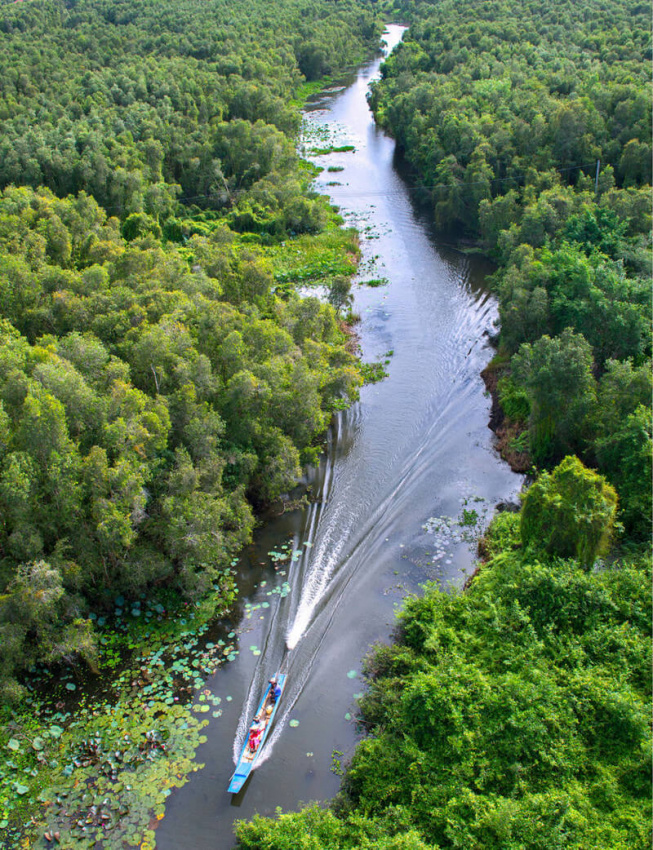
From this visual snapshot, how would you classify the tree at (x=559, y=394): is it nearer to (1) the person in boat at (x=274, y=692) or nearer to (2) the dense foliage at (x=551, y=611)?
(2) the dense foliage at (x=551, y=611)

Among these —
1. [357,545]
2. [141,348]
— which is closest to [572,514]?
[357,545]

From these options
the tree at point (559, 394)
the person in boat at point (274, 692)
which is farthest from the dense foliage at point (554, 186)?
the person in boat at point (274, 692)

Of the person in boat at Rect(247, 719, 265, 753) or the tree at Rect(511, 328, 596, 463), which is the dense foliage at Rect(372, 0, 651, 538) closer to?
the tree at Rect(511, 328, 596, 463)

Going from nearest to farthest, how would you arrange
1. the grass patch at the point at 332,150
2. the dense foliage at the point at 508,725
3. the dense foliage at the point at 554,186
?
1. the dense foliage at the point at 508,725
2. the dense foliage at the point at 554,186
3. the grass patch at the point at 332,150

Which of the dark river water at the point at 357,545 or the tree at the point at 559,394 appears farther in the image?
the tree at the point at 559,394

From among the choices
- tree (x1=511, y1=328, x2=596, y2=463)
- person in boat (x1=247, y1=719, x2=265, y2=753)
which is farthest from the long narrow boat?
tree (x1=511, y1=328, x2=596, y2=463)
